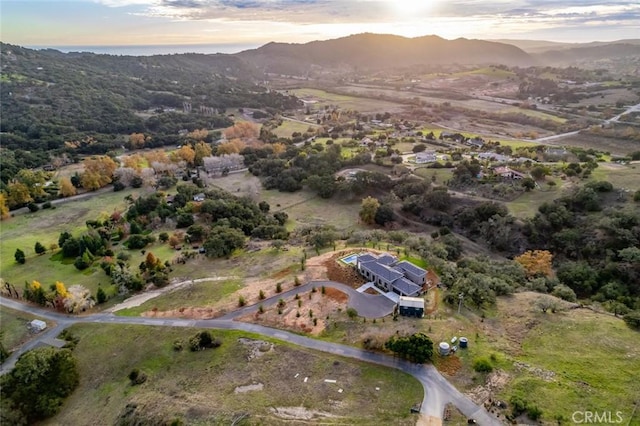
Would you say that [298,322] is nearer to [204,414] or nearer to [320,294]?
[320,294]

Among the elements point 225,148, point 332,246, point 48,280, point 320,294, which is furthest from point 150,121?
point 320,294

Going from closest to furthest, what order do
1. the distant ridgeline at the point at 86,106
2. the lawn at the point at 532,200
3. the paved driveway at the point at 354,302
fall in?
1. the paved driveway at the point at 354,302
2. the lawn at the point at 532,200
3. the distant ridgeline at the point at 86,106

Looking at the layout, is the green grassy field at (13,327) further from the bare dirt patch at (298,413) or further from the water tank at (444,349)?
the water tank at (444,349)

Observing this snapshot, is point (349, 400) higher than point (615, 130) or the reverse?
the reverse

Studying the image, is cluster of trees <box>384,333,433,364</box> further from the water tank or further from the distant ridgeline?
the distant ridgeline

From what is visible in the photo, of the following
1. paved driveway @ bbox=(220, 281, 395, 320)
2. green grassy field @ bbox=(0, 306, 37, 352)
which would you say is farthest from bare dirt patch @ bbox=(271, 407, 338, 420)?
green grassy field @ bbox=(0, 306, 37, 352)

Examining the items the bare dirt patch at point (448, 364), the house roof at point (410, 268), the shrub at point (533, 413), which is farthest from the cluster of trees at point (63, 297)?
the shrub at point (533, 413)

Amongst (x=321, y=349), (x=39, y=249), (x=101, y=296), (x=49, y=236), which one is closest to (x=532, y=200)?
(x=321, y=349)
